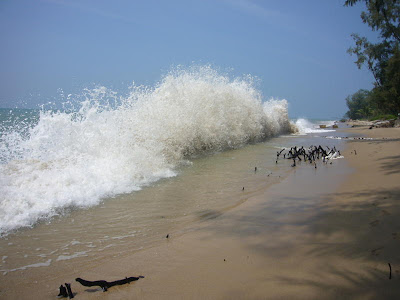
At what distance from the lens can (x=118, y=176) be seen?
17.0 ft

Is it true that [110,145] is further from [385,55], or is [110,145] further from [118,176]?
[385,55]

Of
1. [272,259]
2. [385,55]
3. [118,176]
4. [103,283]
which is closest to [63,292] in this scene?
[103,283]

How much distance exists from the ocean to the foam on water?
0.02 meters

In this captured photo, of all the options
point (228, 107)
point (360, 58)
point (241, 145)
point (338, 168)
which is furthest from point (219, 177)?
point (360, 58)

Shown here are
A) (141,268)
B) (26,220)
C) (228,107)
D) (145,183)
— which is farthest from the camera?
(228,107)

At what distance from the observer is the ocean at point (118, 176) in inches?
115

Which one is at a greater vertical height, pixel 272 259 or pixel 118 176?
pixel 118 176

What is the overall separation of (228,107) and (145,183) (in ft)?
26.1

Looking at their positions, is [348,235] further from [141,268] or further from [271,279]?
[141,268]

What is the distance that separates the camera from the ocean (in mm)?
2928

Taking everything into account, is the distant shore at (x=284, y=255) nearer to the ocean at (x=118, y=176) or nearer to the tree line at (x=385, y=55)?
the ocean at (x=118, y=176)

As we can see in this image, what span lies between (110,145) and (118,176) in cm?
158

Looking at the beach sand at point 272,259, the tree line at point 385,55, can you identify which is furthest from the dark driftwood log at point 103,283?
the tree line at point 385,55

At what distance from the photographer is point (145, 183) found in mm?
5199
